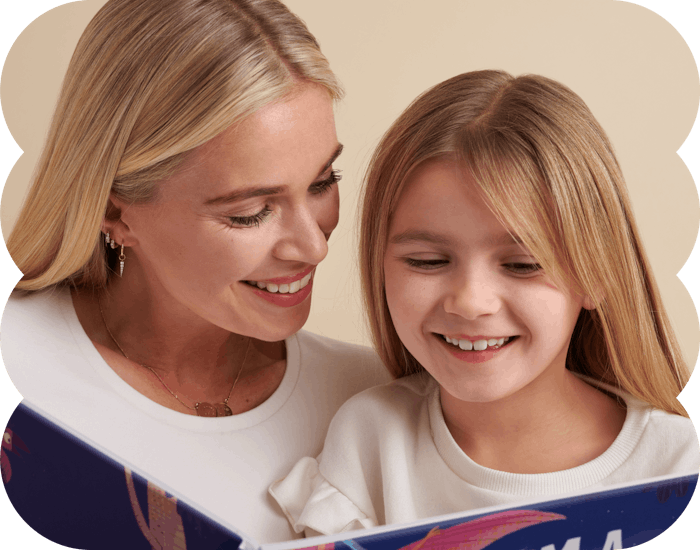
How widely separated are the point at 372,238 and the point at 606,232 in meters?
0.39

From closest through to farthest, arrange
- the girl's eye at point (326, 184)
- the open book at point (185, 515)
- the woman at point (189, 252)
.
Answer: the open book at point (185, 515) → the woman at point (189, 252) → the girl's eye at point (326, 184)

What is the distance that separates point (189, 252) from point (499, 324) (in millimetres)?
519

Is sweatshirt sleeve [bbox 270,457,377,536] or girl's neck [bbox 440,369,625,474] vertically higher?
girl's neck [bbox 440,369,625,474]

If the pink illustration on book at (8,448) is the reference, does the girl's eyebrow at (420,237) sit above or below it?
above

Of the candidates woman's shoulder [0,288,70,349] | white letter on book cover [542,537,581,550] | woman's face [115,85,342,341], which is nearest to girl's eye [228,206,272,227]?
woman's face [115,85,342,341]

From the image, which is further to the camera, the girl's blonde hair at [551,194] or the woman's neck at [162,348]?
the woman's neck at [162,348]

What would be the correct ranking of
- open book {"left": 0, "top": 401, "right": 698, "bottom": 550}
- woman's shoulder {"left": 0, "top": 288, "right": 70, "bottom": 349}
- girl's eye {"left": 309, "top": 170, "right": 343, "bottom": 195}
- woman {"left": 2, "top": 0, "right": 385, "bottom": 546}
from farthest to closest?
woman's shoulder {"left": 0, "top": 288, "right": 70, "bottom": 349} → girl's eye {"left": 309, "top": 170, "right": 343, "bottom": 195} → woman {"left": 2, "top": 0, "right": 385, "bottom": 546} → open book {"left": 0, "top": 401, "right": 698, "bottom": 550}

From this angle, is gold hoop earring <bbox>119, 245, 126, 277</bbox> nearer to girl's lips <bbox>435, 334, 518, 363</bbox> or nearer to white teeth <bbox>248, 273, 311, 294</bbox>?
white teeth <bbox>248, 273, 311, 294</bbox>

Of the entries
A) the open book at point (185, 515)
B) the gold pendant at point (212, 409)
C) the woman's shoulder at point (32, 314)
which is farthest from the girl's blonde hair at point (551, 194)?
the woman's shoulder at point (32, 314)

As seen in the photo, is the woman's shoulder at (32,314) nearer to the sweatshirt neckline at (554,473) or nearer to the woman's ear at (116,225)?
the woman's ear at (116,225)

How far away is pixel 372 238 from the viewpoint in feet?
5.00

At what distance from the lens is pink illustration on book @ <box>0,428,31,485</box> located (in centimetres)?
155

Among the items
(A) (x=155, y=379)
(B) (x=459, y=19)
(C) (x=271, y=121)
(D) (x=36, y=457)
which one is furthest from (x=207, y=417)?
(B) (x=459, y=19)

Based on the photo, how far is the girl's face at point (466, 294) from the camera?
1.31m
